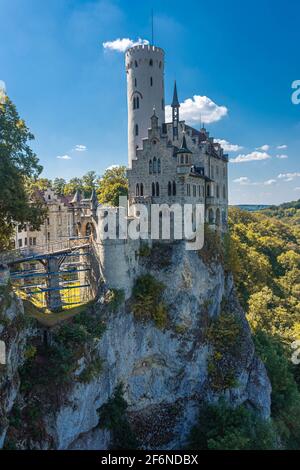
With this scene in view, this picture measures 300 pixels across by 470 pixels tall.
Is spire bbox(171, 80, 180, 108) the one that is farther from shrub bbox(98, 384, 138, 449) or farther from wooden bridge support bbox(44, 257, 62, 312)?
shrub bbox(98, 384, 138, 449)

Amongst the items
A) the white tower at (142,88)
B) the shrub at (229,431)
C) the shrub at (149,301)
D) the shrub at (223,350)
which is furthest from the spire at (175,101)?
the shrub at (229,431)

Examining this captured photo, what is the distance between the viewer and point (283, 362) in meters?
44.4

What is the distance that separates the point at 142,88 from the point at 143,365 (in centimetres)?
2715

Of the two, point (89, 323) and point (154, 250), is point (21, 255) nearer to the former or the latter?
point (89, 323)

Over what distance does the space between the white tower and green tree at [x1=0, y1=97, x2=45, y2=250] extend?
45.1ft

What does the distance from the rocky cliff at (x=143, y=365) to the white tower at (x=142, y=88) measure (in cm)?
1295

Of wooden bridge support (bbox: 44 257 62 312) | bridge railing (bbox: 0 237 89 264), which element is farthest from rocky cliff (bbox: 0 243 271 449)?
bridge railing (bbox: 0 237 89 264)

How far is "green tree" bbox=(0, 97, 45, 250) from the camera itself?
26.7m

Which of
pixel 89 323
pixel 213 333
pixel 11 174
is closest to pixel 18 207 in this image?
pixel 11 174

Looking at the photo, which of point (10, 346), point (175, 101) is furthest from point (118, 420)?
point (175, 101)

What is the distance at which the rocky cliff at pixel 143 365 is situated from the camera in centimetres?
2505

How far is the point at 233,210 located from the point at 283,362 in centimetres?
5783

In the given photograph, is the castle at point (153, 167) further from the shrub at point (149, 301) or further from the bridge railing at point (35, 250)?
the bridge railing at point (35, 250)

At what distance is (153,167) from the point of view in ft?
122
